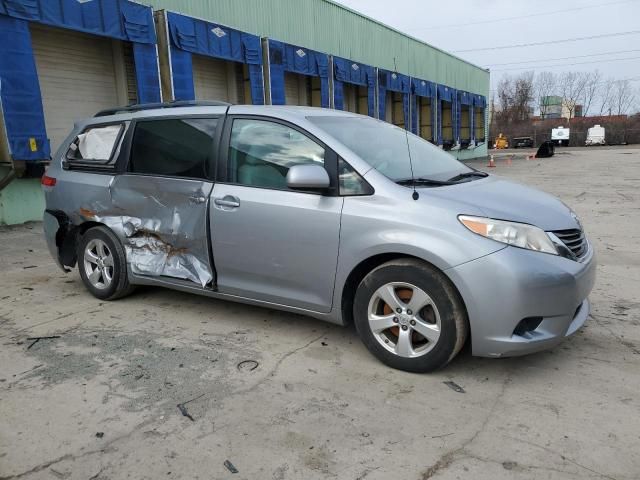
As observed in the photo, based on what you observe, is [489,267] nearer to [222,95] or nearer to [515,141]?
[222,95]

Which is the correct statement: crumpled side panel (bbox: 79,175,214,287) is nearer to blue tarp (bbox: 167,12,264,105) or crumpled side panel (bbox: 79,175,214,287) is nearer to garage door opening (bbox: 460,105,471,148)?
blue tarp (bbox: 167,12,264,105)

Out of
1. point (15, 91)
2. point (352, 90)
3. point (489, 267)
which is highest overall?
point (352, 90)

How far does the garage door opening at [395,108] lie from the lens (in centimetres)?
2638

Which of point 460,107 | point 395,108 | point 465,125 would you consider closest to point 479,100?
point 465,125

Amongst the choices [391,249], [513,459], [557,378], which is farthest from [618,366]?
[391,249]

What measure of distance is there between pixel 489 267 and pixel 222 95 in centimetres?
1444

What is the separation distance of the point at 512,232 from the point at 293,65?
1552 centimetres

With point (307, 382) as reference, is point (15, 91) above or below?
above

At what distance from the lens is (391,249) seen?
3275mm

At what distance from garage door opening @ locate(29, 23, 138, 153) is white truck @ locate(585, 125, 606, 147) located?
53995mm

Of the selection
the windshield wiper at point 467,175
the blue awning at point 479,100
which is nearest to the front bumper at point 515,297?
the windshield wiper at point 467,175

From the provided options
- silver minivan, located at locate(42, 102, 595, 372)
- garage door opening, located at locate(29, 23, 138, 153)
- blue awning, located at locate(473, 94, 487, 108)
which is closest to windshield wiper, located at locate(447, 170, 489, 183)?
silver minivan, located at locate(42, 102, 595, 372)

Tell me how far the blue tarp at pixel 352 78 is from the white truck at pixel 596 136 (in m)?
41.1

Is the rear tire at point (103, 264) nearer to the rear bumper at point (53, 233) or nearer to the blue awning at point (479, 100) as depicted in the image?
the rear bumper at point (53, 233)
